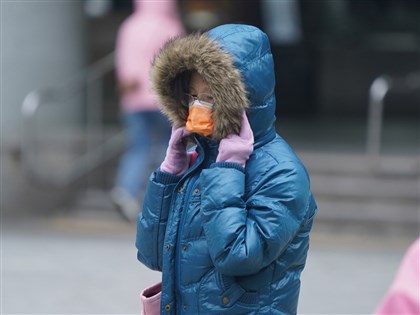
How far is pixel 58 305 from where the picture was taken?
6750mm

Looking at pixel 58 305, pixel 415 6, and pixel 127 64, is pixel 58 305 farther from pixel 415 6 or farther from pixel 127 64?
pixel 415 6

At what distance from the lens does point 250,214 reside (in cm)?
350

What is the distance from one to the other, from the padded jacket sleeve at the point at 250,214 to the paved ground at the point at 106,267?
3.29m

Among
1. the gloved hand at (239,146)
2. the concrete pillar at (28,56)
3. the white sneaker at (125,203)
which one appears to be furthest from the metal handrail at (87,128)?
the gloved hand at (239,146)

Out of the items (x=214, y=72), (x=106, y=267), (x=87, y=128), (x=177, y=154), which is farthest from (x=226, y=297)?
(x=87, y=128)

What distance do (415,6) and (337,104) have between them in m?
1.74

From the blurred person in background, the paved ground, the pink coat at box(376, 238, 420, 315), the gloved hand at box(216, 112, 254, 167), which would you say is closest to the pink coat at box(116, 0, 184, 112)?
the blurred person in background

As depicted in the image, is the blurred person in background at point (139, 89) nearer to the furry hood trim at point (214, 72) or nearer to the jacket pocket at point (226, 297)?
the furry hood trim at point (214, 72)

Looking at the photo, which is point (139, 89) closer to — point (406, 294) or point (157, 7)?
point (157, 7)

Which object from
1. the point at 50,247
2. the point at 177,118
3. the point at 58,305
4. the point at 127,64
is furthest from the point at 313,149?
the point at 177,118

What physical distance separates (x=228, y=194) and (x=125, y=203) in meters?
5.54

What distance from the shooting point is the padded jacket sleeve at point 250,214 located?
11.2ft

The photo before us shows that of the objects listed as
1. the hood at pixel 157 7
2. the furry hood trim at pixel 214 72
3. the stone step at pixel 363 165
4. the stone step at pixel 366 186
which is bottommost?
the stone step at pixel 366 186

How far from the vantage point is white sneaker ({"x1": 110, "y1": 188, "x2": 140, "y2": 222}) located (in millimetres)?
8921
